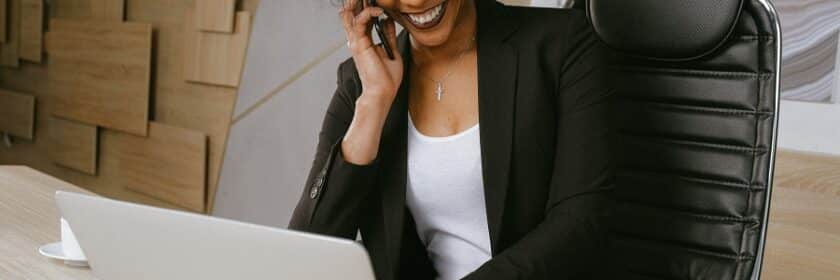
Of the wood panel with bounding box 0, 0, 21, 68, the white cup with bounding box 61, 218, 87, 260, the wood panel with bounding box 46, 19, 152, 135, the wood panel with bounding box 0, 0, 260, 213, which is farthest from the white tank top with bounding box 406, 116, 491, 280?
the wood panel with bounding box 0, 0, 21, 68

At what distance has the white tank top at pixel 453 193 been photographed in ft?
4.30

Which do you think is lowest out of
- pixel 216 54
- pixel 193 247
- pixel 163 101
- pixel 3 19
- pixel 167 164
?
pixel 167 164

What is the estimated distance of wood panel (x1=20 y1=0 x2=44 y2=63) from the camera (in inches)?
179

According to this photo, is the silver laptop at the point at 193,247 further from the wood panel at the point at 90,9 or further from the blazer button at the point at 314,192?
the wood panel at the point at 90,9

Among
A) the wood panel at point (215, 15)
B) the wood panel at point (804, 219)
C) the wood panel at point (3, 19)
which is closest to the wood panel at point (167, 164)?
the wood panel at point (215, 15)

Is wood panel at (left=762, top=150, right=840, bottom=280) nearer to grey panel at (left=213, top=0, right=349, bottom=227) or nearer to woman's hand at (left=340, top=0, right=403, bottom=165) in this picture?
woman's hand at (left=340, top=0, right=403, bottom=165)

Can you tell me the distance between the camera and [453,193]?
131 centimetres

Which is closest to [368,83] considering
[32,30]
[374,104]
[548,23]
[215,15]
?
[374,104]

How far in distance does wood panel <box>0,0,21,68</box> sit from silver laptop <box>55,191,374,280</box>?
416 cm

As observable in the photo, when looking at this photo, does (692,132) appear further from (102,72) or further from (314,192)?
(102,72)

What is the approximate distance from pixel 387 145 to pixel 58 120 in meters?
3.59

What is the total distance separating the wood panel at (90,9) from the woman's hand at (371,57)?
290 centimetres

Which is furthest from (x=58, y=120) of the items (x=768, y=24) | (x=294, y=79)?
(x=768, y=24)

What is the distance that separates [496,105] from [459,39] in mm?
125
